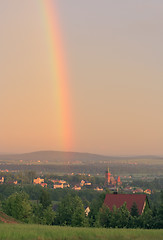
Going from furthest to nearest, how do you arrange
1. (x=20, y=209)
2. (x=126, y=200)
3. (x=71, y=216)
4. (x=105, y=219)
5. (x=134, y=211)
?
1. (x=20, y=209)
2. (x=126, y=200)
3. (x=71, y=216)
4. (x=134, y=211)
5. (x=105, y=219)

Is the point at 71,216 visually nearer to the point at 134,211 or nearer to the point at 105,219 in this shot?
the point at 105,219

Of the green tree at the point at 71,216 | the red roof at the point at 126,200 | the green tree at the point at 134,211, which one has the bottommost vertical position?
the green tree at the point at 71,216

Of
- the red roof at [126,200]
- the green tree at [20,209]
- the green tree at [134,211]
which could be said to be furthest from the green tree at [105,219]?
the green tree at [20,209]

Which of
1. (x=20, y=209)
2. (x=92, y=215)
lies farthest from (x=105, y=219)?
(x=20, y=209)

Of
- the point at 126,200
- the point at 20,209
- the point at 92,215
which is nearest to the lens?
the point at 126,200

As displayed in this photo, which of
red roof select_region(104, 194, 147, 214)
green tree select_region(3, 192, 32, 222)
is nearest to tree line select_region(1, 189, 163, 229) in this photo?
green tree select_region(3, 192, 32, 222)

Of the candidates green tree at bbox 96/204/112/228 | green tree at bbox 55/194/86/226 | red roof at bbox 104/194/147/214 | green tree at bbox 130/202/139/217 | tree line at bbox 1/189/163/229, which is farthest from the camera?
red roof at bbox 104/194/147/214

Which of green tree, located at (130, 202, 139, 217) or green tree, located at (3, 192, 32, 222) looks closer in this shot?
green tree, located at (130, 202, 139, 217)

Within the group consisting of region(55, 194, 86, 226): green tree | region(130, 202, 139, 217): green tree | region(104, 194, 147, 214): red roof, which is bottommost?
region(55, 194, 86, 226): green tree

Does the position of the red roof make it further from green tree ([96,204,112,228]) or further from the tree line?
green tree ([96,204,112,228])

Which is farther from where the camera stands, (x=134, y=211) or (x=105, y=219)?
(x=134, y=211)

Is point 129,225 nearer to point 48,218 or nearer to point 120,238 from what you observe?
point 48,218

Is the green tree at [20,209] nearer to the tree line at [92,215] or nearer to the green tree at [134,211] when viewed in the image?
the tree line at [92,215]

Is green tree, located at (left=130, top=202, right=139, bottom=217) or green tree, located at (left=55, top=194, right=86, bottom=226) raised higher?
green tree, located at (left=130, top=202, right=139, bottom=217)
